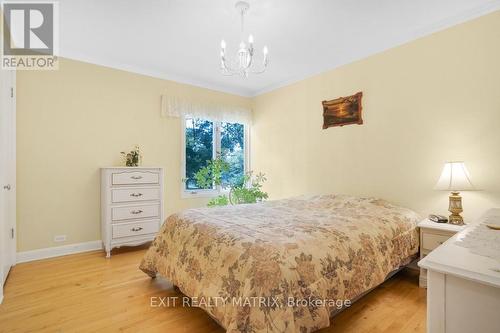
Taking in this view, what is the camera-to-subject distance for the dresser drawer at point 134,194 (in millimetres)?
3066

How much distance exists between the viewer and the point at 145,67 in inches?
141

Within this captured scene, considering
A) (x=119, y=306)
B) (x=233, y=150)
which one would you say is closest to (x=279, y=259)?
(x=119, y=306)

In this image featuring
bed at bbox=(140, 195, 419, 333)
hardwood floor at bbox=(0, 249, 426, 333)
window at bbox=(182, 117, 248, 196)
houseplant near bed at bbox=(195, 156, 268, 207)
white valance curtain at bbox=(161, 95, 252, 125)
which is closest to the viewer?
bed at bbox=(140, 195, 419, 333)

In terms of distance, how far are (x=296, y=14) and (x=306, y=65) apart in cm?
122

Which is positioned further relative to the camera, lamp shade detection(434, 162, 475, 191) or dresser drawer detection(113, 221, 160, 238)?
dresser drawer detection(113, 221, 160, 238)

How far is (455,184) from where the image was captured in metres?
2.18

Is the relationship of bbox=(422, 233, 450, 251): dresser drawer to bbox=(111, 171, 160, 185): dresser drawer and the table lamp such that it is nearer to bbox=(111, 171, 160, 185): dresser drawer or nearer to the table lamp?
the table lamp

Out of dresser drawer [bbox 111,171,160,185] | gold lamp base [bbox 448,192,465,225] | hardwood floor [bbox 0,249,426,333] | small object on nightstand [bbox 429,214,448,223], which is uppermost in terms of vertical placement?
dresser drawer [bbox 111,171,160,185]

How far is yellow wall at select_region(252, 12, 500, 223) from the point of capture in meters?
2.25

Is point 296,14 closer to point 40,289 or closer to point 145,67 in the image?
point 145,67

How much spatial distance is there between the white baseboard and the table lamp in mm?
3896

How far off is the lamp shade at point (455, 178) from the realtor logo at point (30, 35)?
3716 millimetres

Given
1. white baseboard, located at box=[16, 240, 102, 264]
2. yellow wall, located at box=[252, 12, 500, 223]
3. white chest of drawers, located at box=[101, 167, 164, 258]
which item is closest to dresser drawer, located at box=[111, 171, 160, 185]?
white chest of drawers, located at box=[101, 167, 164, 258]

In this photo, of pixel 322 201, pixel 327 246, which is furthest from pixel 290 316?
pixel 322 201
